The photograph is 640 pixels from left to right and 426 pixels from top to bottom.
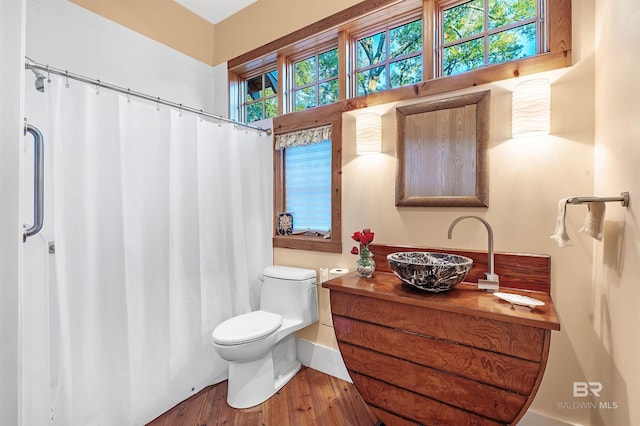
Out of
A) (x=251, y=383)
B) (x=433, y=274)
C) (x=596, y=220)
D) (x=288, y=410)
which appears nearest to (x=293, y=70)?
(x=433, y=274)

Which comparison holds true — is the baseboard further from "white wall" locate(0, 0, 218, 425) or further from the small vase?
"white wall" locate(0, 0, 218, 425)

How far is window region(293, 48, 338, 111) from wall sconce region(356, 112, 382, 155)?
474 mm

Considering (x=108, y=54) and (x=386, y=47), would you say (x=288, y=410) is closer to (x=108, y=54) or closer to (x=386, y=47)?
(x=386, y=47)

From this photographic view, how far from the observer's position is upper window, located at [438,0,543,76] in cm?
165

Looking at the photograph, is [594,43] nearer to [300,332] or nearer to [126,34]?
[300,332]

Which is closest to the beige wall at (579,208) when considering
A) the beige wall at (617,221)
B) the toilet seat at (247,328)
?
the beige wall at (617,221)

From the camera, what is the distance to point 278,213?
2.61 metres

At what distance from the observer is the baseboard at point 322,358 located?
2170 millimetres

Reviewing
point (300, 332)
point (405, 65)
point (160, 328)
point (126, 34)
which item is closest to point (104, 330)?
point (160, 328)

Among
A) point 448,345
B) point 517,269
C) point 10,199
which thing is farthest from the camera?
point 517,269

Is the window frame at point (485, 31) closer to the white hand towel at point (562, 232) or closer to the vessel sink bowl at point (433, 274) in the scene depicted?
the white hand towel at point (562, 232)

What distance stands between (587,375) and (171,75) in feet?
11.6

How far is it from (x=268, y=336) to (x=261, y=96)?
2.17 metres

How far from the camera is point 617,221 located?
1.13 m
